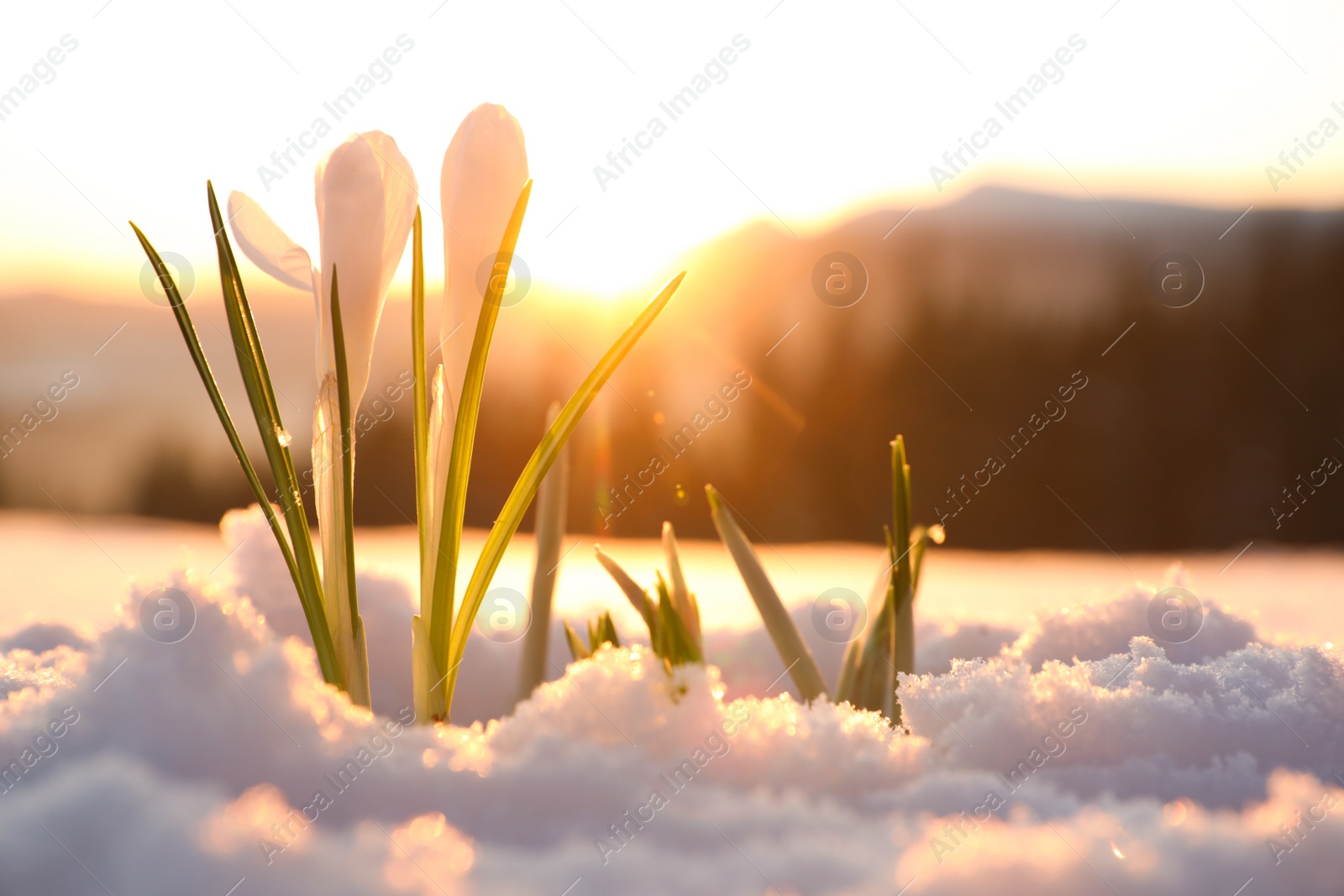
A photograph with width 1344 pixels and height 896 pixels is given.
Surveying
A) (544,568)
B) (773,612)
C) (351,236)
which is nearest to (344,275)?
(351,236)

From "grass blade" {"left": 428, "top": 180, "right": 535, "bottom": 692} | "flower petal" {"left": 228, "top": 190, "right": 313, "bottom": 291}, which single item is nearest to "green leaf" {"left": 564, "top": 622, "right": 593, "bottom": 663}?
"grass blade" {"left": 428, "top": 180, "right": 535, "bottom": 692}

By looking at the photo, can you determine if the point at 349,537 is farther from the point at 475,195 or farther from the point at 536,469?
the point at 475,195

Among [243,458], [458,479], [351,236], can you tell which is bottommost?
[243,458]

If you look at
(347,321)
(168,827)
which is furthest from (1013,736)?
(347,321)

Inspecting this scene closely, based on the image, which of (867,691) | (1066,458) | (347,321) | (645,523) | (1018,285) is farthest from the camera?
(1018,285)

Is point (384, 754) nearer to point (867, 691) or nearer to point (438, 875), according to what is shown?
point (438, 875)

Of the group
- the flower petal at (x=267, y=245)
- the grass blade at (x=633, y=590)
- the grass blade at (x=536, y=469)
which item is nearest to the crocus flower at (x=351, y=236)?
the flower petal at (x=267, y=245)

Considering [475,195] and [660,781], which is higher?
[475,195]
